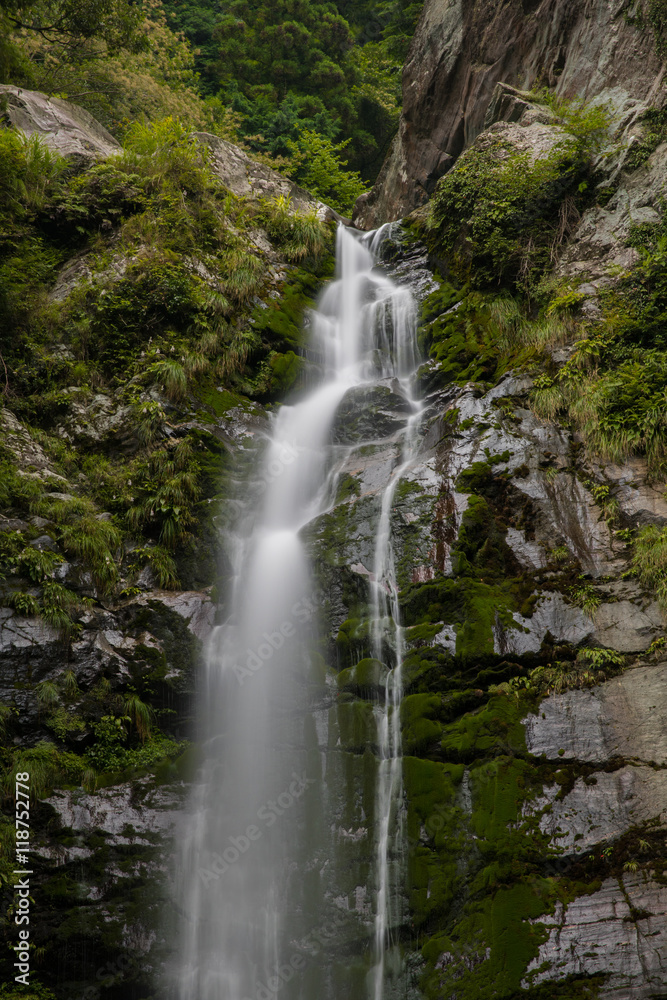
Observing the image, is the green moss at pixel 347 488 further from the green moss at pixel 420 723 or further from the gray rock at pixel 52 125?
the gray rock at pixel 52 125

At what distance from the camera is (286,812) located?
249 inches

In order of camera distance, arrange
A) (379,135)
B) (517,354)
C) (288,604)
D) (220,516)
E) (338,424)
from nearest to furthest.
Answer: (288,604) < (220,516) < (517,354) < (338,424) < (379,135)

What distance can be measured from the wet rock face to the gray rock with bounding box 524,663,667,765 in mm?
9512

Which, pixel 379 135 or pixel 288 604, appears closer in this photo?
pixel 288 604

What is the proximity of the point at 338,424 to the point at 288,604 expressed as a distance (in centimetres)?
368

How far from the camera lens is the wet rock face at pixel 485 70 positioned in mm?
10969

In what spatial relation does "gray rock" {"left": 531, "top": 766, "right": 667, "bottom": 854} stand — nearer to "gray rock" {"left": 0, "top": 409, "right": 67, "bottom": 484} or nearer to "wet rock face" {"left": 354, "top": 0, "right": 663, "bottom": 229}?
"gray rock" {"left": 0, "top": 409, "right": 67, "bottom": 484}

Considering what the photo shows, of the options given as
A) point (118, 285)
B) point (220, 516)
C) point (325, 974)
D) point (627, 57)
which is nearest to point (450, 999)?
point (325, 974)

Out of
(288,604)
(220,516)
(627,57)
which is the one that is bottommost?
(288,604)

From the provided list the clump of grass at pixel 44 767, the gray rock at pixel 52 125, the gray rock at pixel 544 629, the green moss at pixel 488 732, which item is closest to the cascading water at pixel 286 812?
the green moss at pixel 488 732

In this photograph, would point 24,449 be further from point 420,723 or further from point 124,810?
point 420,723

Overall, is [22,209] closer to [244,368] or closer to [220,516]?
[244,368]

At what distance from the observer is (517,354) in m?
9.27

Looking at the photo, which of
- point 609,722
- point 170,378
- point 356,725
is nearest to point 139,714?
point 356,725
